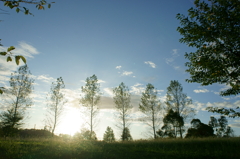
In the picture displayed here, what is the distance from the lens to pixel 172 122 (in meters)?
31.0

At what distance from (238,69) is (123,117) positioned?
20315 millimetres

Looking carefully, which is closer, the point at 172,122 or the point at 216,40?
the point at 216,40

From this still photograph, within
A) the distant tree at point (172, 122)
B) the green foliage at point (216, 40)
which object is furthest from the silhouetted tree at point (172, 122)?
the green foliage at point (216, 40)

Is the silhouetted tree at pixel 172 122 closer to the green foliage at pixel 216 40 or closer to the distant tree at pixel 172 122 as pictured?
the distant tree at pixel 172 122

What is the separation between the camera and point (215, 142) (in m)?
14.8

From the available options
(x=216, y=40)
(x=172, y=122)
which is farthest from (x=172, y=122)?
(x=216, y=40)

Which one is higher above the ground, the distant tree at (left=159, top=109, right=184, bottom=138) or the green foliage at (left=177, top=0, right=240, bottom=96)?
the green foliage at (left=177, top=0, right=240, bottom=96)

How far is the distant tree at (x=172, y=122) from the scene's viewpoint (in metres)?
26.7

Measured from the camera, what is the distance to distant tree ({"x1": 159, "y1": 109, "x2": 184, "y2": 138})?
87.4 ft

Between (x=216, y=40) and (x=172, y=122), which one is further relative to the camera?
(x=172, y=122)

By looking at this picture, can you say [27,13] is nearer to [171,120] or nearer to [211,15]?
[211,15]

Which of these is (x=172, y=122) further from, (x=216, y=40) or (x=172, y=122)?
(x=216, y=40)

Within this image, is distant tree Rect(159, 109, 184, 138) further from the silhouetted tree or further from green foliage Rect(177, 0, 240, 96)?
green foliage Rect(177, 0, 240, 96)

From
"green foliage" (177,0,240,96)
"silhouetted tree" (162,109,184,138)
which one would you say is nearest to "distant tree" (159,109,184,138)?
"silhouetted tree" (162,109,184,138)
